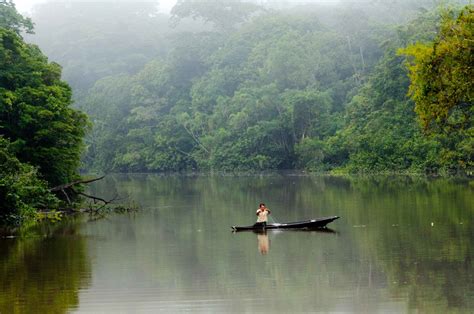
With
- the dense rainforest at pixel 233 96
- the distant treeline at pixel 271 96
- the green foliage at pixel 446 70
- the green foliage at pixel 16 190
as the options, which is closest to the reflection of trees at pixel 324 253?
the green foliage at pixel 16 190

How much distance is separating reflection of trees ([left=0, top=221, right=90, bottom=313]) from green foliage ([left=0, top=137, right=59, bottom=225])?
0.88 meters

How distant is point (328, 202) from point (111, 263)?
18251 mm

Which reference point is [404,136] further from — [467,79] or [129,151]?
[467,79]

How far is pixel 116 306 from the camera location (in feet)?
48.7

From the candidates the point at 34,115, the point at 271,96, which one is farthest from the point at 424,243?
the point at 271,96

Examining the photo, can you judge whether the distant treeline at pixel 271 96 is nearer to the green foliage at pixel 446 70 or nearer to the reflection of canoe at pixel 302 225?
the reflection of canoe at pixel 302 225

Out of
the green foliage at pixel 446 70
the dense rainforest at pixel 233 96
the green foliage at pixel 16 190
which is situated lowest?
the green foliage at pixel 16 190

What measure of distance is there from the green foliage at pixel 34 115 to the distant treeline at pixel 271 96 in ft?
99.9

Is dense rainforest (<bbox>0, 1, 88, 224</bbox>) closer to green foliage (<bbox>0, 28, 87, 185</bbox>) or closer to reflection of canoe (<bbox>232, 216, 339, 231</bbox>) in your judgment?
green foliage (<bbox>0, 28, 87, 185</bbox>)

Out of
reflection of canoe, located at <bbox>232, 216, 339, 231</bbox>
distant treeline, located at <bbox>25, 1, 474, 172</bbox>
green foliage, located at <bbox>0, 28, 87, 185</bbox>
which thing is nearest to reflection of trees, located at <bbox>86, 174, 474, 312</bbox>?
reflection of canoe, located at <bbox>232, 216, 339, 231</bbox>

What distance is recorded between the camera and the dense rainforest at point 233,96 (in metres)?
35.8

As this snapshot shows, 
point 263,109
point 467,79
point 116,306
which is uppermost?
point 263,109

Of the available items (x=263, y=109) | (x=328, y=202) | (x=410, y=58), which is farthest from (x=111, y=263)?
(x=263, y=109)

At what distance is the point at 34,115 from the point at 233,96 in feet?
191
